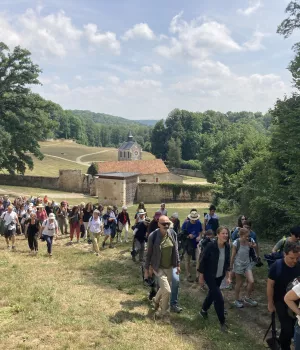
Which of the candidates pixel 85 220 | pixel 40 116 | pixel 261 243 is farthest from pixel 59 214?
pixel 40 116

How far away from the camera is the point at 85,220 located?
13.2 meters

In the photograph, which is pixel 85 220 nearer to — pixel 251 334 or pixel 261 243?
pixel 261 243

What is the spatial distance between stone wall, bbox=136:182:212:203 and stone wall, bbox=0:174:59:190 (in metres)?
10.8

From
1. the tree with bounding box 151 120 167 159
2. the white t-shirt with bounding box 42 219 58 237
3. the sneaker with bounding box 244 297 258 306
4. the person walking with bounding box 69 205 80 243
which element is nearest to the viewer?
the sneaker with bounding box 244 297 258 306

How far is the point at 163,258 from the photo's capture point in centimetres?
628

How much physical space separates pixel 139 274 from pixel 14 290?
10.3 ft

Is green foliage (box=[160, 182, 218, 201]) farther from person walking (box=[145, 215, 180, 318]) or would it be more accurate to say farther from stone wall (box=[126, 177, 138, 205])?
person walking (box=[145, 215, 180, 318])

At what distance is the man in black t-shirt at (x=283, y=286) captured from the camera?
4.66 metres

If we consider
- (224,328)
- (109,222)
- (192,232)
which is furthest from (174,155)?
(224,328)

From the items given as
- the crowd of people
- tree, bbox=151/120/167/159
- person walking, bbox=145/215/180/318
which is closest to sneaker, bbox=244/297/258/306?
the crowd of people

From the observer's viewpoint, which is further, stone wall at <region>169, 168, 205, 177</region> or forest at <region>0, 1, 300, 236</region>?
stone wall at <region>169, 168, 205, 177</region>

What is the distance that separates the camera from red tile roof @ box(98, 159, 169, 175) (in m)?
51.4

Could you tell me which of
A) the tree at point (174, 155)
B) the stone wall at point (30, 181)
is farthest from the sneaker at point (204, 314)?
the tree at point (174, 155)

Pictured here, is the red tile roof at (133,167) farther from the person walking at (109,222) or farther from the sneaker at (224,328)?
the sneaker at (224,328)
